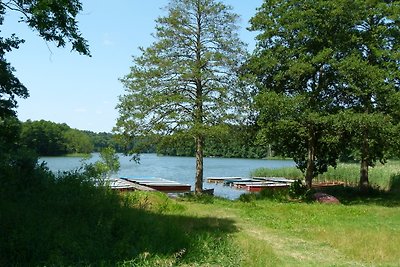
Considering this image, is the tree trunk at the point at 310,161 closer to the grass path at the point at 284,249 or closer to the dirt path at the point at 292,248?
the grass path at the point at 284,249

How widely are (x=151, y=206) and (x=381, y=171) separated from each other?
21515 mm

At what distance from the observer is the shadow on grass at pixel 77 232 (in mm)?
7734

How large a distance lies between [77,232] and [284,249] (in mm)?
5014

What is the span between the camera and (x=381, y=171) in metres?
30.9

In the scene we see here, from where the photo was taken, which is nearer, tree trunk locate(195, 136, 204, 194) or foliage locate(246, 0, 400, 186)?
foliage locate(246, 0, 400, 186)

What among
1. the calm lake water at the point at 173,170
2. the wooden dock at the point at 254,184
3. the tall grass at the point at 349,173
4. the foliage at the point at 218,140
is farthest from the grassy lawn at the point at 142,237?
the wooden dock at the point at 254,184

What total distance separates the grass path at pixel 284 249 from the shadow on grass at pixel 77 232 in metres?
0.77

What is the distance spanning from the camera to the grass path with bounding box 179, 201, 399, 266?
30.7 ft

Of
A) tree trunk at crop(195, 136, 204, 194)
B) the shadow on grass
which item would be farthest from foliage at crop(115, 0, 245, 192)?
the shadow on grass

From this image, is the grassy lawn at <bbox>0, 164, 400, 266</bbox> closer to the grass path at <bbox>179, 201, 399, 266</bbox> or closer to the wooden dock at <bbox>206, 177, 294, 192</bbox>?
the grass path at <bbox>179, 201, 399, 266</bbox>

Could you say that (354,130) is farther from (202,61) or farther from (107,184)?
(107,184)

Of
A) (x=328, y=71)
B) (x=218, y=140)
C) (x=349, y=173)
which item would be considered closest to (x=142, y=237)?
(x=218, y=140)

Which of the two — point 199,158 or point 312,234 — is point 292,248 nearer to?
point 312,234

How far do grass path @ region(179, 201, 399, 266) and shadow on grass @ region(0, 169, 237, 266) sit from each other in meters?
0.77
